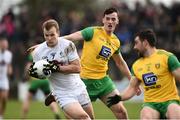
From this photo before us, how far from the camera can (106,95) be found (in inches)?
555

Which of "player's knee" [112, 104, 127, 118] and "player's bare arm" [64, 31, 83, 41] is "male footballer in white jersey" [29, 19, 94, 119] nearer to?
"player's bare arm" [64, 31, 83, 41]

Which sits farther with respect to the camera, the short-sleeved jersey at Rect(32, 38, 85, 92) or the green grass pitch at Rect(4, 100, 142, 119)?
the green grass pitch at Rect(4, 100, 142, 119)

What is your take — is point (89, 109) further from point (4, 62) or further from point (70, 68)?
point (4, 62)

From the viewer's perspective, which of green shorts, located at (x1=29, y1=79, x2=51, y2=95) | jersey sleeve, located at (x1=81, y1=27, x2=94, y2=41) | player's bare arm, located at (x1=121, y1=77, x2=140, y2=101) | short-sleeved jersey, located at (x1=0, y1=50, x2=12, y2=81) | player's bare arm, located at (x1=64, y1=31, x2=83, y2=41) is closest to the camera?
player's bare arm, located at (x1=121, y1=77, x2=140, y2=101)

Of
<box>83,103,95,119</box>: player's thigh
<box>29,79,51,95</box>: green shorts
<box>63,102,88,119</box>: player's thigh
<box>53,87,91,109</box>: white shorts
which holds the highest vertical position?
<box>53,87,91,109</box>: white shorts

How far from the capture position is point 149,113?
1137 cm

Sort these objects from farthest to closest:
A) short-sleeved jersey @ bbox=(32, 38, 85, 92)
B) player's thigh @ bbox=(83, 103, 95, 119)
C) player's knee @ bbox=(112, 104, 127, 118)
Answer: player's knee @ bbox=(112, 104, 127, 118) < player's thigh @ bbox=(83, 103, 95, 119) < short-sleeved jersey @ bbox=(32, 38, 85, 92)

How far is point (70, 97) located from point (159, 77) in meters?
1.71

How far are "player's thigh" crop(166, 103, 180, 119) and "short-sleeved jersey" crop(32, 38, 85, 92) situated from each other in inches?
72.7

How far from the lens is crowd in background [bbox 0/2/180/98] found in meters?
25.7

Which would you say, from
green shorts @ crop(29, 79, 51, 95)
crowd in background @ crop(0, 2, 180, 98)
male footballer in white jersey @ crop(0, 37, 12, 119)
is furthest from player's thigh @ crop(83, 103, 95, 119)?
crowd in background @ crop(0, 2, 180, 98)

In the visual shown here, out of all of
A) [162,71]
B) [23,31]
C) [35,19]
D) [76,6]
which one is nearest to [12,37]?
[23,31]

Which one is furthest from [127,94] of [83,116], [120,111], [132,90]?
[120,111]

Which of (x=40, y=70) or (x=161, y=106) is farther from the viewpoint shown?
(x=40, y=70)
